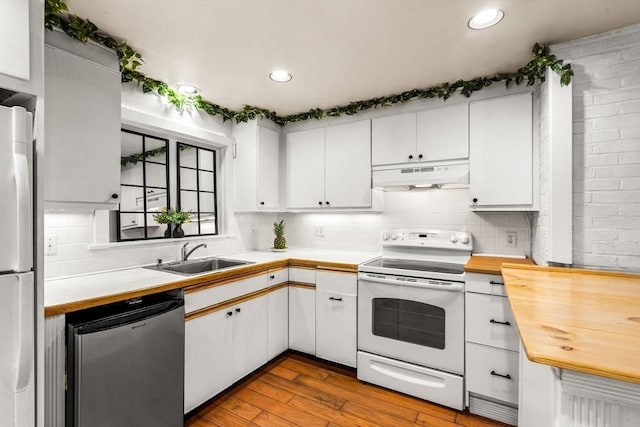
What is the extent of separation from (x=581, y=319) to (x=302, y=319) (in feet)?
7.12

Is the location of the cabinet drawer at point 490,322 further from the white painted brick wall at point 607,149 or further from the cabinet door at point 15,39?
the cabinet door at point 15,39

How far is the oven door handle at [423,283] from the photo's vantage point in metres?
2.17

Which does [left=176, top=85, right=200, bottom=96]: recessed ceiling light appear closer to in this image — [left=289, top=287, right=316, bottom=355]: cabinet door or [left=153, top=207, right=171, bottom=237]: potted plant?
[left=153, top=207, right=171, bottom=237]: potted plant

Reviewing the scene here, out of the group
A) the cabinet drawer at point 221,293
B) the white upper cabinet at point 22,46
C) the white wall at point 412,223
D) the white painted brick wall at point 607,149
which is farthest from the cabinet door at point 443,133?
the white upper cabinet at point 22,46

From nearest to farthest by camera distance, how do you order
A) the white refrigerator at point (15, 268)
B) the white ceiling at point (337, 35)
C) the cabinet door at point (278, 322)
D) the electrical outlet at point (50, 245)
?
the white refrigerator at point (15, 268)
the white ceiling at point (337, 35)
the electrical outlet at point (50, 245)
the cabinet door at point (278, 322)

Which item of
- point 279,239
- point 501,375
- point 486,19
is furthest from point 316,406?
point 486,19

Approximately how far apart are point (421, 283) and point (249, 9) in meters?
2.07

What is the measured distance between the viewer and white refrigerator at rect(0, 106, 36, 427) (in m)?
1.07

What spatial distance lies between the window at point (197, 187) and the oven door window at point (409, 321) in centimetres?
186

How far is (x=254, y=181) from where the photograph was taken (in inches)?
124

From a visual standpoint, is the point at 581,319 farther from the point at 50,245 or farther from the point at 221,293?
the point at 50,245

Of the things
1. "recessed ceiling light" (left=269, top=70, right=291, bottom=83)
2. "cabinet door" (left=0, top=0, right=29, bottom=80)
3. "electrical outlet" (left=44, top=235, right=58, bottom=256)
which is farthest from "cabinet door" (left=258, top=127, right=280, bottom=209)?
"cabinet door" (left=0, top=0, right=29, bottom=80)

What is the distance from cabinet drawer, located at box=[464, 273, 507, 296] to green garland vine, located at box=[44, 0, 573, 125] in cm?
130

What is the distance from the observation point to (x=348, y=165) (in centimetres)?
306
